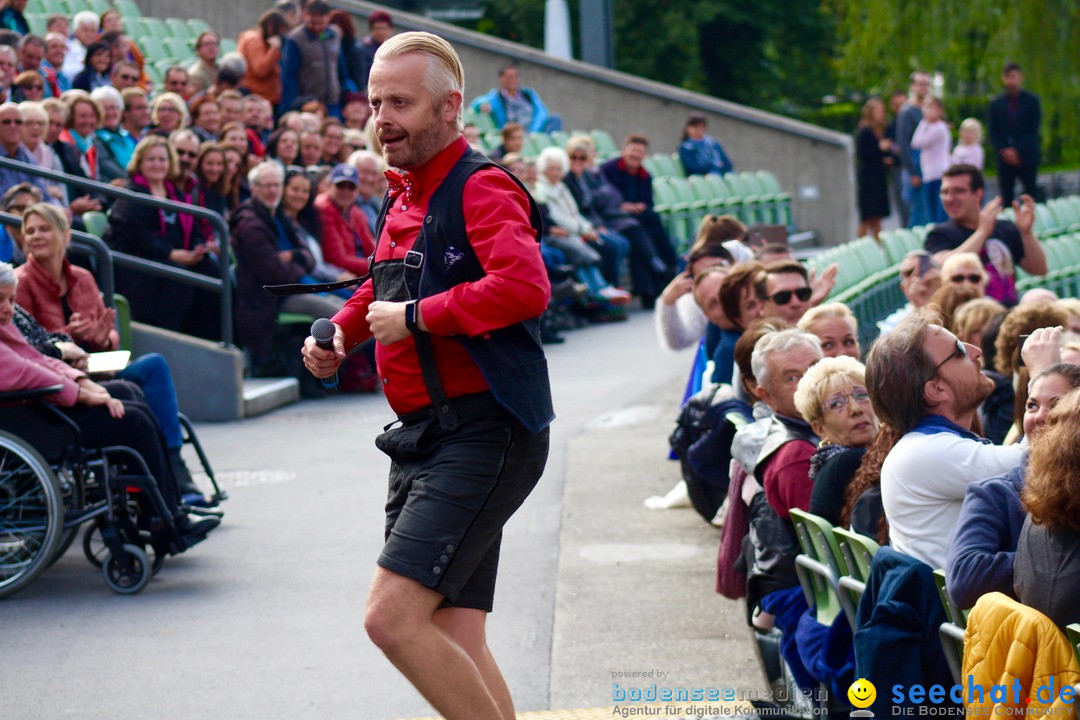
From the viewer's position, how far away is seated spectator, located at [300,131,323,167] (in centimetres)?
1415

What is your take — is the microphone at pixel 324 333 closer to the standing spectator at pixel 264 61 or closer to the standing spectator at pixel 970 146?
the standing spectator at pixel 264 61

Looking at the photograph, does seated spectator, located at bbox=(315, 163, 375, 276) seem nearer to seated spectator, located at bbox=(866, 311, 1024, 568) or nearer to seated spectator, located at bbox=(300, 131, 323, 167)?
seated spectator, located at bbox=(300, 131, 323, 167)

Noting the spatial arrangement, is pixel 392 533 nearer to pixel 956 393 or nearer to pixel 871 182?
pixel 956 393

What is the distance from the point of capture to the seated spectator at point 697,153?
20828 millimetres

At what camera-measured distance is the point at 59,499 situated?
6684 mm

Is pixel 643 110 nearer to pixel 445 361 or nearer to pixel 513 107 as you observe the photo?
pixel 513 107

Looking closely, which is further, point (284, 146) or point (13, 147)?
point (284, 146)

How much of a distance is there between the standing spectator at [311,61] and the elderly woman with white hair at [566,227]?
2.90m

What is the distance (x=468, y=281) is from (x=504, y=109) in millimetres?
16457

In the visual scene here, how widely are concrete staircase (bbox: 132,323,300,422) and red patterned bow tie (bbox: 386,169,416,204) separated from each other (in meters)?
7.46

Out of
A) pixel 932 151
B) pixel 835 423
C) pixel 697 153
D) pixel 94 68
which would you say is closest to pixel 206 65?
pixel 94 68

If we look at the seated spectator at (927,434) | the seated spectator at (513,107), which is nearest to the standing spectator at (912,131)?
the seated spectator at (513,107)

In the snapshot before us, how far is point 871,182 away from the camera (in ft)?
67.5

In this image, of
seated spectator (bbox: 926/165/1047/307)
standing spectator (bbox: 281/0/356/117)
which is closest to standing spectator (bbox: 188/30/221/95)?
standing spectator (bbox: 281/0/356/117)
